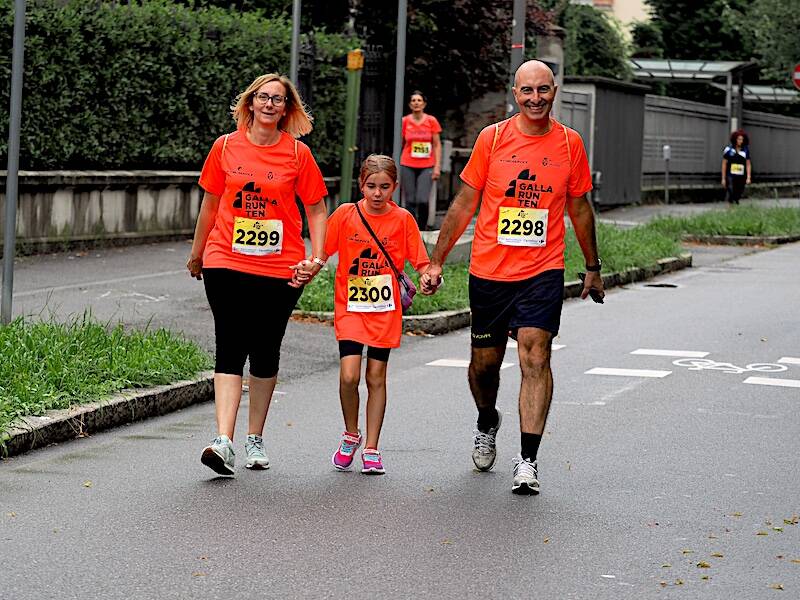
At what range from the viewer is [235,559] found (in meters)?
6.21

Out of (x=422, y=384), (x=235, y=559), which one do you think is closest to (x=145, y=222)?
(x=422, y=384)

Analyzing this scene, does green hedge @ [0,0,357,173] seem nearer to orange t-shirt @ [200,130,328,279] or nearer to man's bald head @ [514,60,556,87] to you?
orange t-shirt @ [200,130,328,279]

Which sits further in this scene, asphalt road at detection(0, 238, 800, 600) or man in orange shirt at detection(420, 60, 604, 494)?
man in orange shirt at detection(420, 60, 604, 494)

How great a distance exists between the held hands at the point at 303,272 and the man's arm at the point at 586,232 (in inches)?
47.4

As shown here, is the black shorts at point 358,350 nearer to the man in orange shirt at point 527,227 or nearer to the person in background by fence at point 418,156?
the man in orange shirt at point 527,227

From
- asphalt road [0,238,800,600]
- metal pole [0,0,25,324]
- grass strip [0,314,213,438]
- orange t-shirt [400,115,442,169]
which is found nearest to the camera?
asphalt road [0,238,800,600]

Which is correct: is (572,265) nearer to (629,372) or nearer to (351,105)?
(351,105)

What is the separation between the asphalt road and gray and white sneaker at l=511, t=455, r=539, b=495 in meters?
0.08

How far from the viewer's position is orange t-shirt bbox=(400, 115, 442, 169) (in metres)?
20.9

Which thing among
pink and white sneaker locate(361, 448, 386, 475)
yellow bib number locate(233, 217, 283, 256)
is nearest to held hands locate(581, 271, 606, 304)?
pink and white sneaker locate(361, 448, 386, 475)

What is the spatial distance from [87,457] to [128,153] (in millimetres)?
11987

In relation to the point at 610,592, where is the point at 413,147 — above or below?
above

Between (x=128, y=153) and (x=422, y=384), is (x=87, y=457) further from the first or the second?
(x=128, y=153)

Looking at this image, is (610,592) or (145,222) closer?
(610,592)
